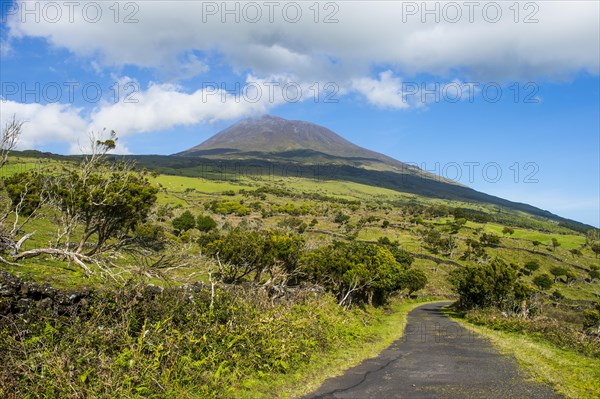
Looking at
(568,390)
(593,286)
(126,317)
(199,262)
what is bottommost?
(593,286)

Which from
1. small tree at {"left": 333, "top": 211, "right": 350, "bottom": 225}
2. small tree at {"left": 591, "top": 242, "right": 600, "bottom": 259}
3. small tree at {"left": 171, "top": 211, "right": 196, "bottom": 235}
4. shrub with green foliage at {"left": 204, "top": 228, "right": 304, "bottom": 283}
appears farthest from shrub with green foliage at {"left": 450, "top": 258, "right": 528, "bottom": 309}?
small tree at {"left": 591, "top": 242, "right": 600, "bottom": 259}

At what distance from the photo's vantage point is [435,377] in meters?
12.4

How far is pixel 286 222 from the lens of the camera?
9950cm

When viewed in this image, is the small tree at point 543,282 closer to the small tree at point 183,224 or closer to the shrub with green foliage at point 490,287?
the shrub with green foliage at point 490,287

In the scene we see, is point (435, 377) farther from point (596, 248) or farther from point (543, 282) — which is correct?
point (596, 248)

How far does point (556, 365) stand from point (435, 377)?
5042mm

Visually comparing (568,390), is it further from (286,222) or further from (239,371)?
(286,222)

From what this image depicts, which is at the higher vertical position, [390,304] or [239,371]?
[239,371]

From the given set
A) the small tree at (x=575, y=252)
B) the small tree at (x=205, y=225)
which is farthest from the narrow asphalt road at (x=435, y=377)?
the small tree at (x=575, y=252)

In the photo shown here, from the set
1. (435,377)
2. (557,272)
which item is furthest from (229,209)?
(435,377)

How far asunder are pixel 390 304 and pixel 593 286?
62244 millimetres

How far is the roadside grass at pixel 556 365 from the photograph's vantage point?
11.2m

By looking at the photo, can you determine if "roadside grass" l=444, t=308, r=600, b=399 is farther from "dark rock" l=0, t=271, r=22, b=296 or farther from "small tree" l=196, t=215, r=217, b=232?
"small tree" l=196, t=215, r=217, b=232

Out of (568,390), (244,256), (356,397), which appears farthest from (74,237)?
(568,390)
